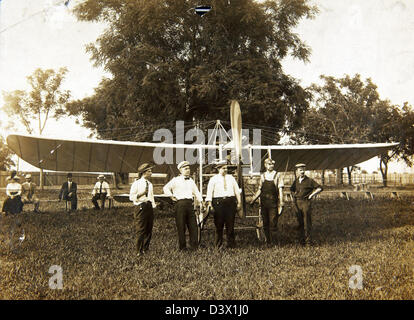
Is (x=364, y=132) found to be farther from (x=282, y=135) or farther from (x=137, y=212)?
(x=137, y=212)

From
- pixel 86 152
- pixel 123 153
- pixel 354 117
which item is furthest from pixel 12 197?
pixel 354 117

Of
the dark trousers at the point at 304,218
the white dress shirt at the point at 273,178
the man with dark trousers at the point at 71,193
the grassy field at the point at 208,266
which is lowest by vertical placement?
the grassy field at the point at 208,266

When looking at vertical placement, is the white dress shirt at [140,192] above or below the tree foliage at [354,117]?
below

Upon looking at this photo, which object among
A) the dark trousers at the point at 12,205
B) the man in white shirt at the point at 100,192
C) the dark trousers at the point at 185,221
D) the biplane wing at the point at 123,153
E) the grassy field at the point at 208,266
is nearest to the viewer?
the grassy field at the point at 208,266

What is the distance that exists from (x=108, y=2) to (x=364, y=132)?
12.0m

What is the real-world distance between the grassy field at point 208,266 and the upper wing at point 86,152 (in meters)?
2.02

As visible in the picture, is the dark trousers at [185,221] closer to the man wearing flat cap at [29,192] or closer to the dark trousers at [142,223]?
the dark trousers at [142,223]

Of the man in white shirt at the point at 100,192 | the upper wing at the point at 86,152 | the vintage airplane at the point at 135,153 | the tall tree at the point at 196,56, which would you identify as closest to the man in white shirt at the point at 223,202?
the vintage airplane at the point at 135,153

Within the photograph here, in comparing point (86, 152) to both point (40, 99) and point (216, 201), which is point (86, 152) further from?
point (216, 201)

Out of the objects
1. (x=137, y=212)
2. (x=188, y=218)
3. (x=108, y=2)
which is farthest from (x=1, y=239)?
(x=108, y=2)

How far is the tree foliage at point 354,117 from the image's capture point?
407 inches

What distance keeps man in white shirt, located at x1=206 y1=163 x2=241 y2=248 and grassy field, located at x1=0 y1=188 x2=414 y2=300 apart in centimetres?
32

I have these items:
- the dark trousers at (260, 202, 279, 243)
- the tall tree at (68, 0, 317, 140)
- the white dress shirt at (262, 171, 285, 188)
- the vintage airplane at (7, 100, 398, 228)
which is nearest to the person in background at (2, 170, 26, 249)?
the vintage airplane at (7, 100, 398, 228)
